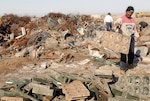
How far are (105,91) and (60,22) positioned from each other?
17.9 metres

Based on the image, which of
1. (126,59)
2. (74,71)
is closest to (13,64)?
(74,71)

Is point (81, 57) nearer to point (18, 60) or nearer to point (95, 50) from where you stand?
point (95, 50)

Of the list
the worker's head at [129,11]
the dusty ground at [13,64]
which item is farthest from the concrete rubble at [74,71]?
the worker's head at [129,11]

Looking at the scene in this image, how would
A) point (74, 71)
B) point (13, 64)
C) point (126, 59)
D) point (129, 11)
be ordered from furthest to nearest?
point (13, 64) → point (74, 71) → point (126, 59) → point (129, 11)

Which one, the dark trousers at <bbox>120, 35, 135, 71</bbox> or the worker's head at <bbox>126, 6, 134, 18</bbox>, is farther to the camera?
the dark trousers at <bbox>120, 35, 135, 71</bbox>

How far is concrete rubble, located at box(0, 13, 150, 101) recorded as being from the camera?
6531 millimetres

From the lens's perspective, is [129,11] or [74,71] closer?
[129,11]

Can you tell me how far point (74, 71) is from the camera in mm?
10414

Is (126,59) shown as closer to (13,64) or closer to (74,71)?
(74,71)

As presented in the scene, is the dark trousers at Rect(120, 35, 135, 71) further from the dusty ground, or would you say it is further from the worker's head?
the dusty ground

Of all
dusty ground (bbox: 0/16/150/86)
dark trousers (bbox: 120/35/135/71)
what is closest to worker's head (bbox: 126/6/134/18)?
dark trousers (bbox: 120/35/135/71)

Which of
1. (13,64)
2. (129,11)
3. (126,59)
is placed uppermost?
(129,11)

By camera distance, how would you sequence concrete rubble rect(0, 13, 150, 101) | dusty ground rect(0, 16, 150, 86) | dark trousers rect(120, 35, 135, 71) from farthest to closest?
1. dusty ground rect(0, 16, 150, 86)
2. dark trousers rect(120, 35, 135, 71)
3. concrete rubble rect(0, 13, 150, 101)

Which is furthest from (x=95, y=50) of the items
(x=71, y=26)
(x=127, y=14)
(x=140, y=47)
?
(x=71, y=26)
